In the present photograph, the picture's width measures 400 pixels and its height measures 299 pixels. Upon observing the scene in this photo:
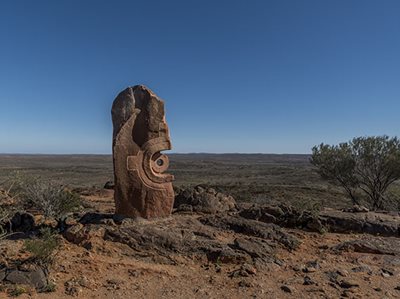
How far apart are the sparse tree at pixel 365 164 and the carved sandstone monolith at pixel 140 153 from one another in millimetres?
15120

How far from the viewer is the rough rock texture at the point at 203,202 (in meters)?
13.9

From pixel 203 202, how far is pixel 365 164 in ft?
45.3

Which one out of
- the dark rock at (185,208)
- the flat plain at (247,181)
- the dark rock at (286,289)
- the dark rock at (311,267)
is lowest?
the flat plain at (247,181)

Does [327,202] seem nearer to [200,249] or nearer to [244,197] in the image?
[244,197]

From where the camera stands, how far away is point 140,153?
1106 centimetres

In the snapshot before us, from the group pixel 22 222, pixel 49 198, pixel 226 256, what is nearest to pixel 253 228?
pixel 226 256

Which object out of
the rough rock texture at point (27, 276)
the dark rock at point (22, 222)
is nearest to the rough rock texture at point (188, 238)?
the rough rock texture at point (27, 276)

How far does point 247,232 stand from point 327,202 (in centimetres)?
1917

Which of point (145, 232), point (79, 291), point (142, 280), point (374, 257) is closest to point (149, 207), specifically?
point (145, 232)

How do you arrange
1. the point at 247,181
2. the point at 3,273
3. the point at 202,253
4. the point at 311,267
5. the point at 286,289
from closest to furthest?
the point at 3,273 → the point at 286,289 → the point at 311,267 → the point at 202,253 → the point at 247,181

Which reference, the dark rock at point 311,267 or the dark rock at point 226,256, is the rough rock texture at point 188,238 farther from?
the dark rock at point 311,267

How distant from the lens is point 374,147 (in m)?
23.1

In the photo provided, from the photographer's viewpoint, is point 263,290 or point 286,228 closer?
point 263,290

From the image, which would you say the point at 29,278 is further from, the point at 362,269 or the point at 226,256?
the point at 362,269
